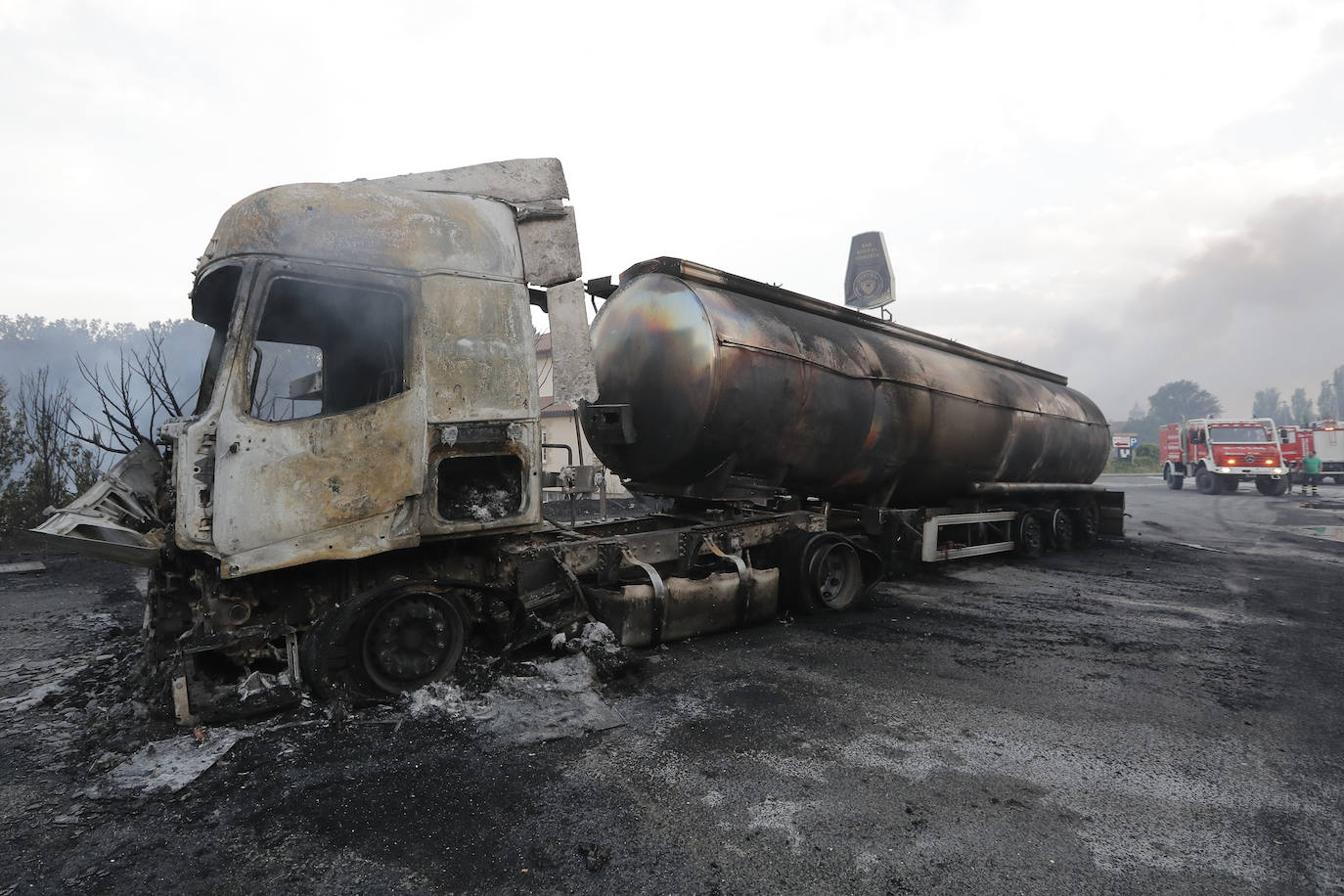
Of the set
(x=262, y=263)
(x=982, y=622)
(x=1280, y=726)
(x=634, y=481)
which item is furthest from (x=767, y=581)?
(x=262, y=263)

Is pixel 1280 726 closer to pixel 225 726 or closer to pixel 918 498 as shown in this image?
pixel 918 498

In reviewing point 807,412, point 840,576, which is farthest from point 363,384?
point 840,576

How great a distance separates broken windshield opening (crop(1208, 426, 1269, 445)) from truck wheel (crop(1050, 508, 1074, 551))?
18.7 metres

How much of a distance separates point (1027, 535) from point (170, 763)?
11069 millimetres

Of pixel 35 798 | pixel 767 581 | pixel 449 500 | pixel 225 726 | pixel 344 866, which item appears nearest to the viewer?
pixel 344 866

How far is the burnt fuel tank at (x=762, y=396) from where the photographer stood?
5934 millimetres

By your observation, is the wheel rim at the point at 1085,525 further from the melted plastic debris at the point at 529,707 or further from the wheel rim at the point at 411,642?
the wheel rim at the point at 411,642

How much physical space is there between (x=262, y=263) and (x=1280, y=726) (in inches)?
270

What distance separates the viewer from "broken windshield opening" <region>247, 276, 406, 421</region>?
4066 mm

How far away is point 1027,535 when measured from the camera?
10.7 metres

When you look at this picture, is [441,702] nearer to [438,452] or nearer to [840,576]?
[438,452]

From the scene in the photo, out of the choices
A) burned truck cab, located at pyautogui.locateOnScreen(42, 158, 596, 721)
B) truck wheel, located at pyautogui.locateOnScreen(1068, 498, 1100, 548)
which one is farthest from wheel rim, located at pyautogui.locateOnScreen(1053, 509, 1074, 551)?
burned truck cab, located at pyautogui.locateOnScreen(42, 158, 596, 721)

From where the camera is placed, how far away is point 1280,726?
13.6ft

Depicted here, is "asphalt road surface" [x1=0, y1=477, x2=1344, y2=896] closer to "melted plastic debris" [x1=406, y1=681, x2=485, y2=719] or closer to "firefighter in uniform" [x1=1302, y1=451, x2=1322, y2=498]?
"melted plastic debris" [x1=406, y1=681, x2=485, y2=719]
